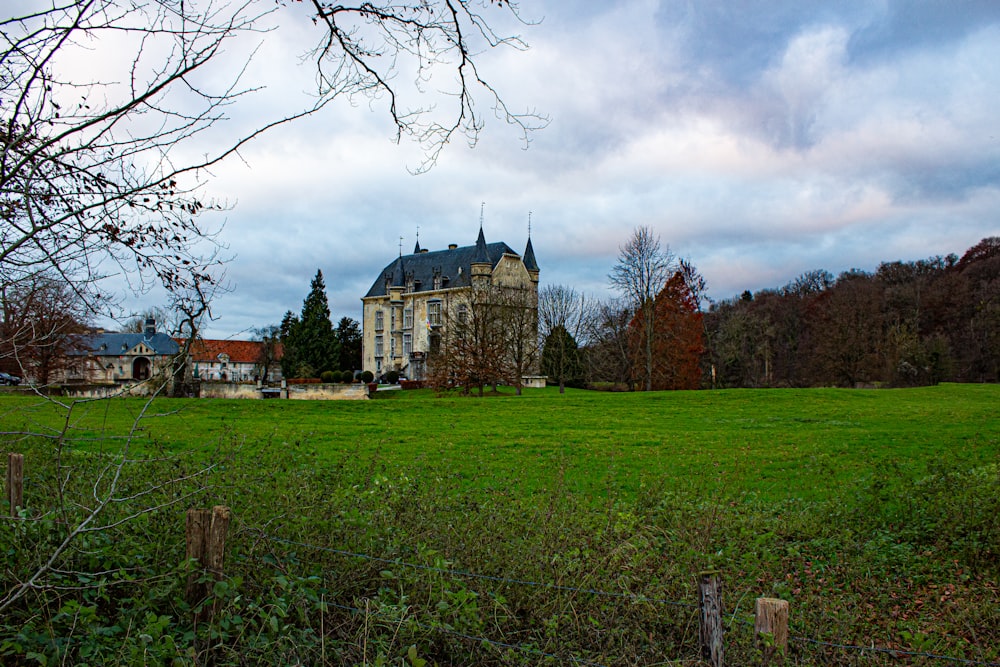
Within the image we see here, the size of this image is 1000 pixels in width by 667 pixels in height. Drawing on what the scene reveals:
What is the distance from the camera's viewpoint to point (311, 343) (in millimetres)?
62688

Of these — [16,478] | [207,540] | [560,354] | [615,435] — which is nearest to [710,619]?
[207,540]

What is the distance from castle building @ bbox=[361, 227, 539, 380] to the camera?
59406 mm

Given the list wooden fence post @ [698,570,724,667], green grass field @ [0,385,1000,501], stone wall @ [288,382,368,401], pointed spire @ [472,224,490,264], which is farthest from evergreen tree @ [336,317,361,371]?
wooden fence post @ [698,570,724,667]

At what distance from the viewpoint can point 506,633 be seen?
14.7 ft

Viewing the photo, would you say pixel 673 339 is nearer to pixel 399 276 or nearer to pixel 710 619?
pixel 399 276

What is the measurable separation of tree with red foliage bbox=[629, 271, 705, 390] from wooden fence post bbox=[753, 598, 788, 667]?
133 feet

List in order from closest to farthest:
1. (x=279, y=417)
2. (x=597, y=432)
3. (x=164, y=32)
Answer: (x=164, y=32)
(x=597, y=432)
(x=279, y=417)

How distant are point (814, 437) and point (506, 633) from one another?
14043mm

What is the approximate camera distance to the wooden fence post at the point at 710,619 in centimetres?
355

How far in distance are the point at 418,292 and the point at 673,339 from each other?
27400 mm

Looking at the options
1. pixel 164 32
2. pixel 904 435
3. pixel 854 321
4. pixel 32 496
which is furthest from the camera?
pixel 854 321

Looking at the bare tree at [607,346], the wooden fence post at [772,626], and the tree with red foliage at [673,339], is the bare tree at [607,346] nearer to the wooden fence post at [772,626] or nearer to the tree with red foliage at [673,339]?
the tree with red foliage at [673,339]

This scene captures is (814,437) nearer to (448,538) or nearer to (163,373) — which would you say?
(448,538)

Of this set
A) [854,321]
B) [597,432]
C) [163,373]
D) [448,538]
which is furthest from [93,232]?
[854,321]
